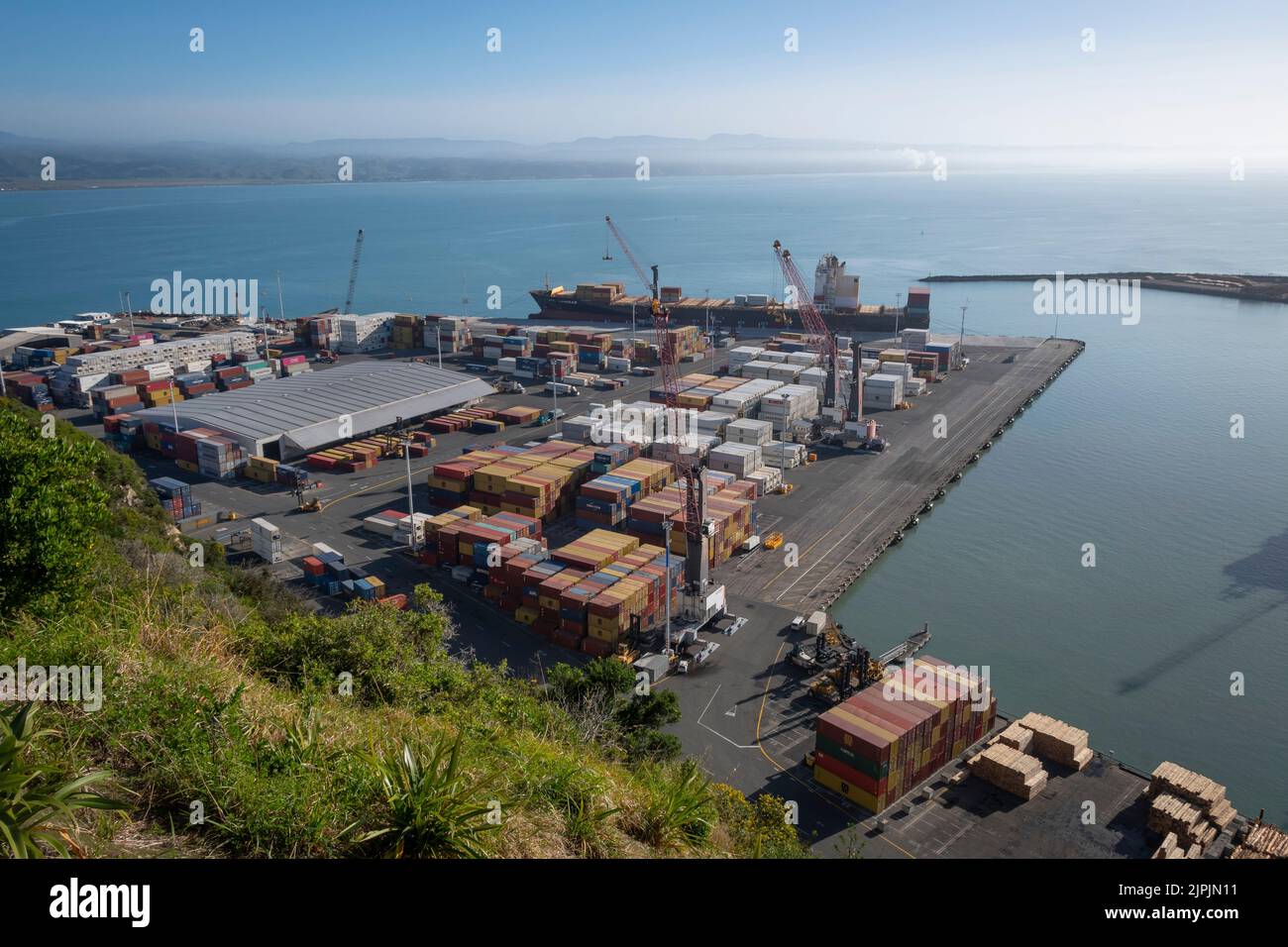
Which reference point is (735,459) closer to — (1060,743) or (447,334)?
(1060,743)

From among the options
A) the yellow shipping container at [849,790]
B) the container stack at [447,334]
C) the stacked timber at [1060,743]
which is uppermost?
the container stack at [447,334]

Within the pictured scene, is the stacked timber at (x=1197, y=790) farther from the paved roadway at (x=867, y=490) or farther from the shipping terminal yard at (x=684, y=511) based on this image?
the paved roadway at (x=867, y=490)

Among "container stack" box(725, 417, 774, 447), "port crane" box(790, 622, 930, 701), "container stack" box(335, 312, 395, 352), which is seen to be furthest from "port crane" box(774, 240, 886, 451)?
"container stack" box(335, 312, 395, 352)

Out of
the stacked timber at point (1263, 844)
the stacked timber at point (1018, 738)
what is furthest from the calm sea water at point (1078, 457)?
the stacked timber at point (1018, 738)

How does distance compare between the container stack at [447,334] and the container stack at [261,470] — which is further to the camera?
the container stack at [447,334]

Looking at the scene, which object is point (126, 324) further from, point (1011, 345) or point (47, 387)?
point (1011, 345)

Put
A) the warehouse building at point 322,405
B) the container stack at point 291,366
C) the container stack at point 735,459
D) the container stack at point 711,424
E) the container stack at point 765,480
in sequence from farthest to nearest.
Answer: the container stack at point 291,366
the container stack at point 711,424
the warehouse building at point 322,405
the container stack at point 735,459
the container stack at point 765,480

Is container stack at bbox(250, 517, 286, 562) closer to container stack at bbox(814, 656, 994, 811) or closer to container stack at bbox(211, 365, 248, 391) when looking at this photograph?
container stack at bbox(814, 656, 994, 811)
